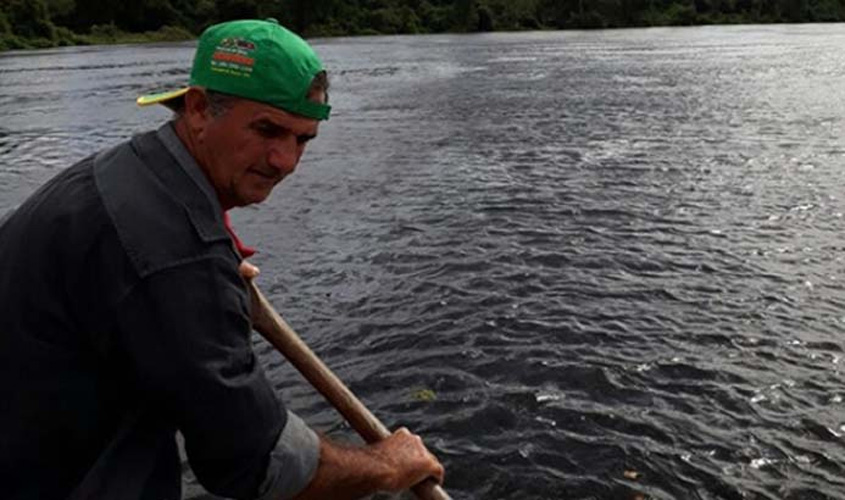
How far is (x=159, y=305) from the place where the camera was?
253cm

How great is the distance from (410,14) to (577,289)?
489ft

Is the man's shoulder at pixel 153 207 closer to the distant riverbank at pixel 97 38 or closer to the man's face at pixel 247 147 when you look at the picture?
the man's face at pixel 247 147

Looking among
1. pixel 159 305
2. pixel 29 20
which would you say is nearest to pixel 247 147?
pixel 159 305

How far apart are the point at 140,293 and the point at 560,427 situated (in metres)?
6.05

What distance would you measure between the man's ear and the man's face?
0.01 meters

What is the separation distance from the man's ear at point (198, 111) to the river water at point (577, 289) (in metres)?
4.84

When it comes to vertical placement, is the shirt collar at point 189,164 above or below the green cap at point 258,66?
below

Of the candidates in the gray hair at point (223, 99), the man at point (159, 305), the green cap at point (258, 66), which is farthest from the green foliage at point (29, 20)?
the man at point (159, 305)

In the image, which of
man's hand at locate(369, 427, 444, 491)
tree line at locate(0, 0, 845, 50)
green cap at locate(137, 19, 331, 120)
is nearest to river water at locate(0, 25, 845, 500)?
man's hand at locate(369, 427, 444, 491)

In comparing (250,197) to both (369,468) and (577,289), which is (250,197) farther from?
(577,289)

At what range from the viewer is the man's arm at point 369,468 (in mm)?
3229

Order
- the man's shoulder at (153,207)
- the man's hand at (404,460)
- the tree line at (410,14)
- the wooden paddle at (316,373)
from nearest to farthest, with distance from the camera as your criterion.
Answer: the man's shoulder at (153,207) < the man's hand at (404,460) < the wooden paddle at (316,373) < the tree line at (410,14)

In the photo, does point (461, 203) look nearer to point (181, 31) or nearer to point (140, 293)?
point (140, 293)

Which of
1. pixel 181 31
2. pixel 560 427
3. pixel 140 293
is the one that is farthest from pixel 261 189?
pixel 181 31
